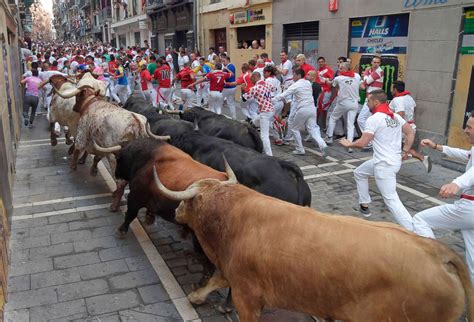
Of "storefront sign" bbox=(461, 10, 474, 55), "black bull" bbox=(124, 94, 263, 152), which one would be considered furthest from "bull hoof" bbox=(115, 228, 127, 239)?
"storefront sign" bbox=(461, 10, 474, 55)

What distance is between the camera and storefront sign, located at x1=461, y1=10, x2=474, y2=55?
878cm

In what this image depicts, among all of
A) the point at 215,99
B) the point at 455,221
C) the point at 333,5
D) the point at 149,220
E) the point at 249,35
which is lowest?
the point at 149,220

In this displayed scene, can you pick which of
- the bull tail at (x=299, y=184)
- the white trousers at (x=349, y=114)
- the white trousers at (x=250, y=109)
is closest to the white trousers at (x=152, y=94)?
the white trousers at (x=250, y=109)

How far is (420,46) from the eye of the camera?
9922mm

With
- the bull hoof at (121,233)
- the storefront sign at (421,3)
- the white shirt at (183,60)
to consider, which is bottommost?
the bull hoof at (121,233)

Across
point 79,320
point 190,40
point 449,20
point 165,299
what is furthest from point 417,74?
point 190,40

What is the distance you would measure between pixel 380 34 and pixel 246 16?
7.78 meters

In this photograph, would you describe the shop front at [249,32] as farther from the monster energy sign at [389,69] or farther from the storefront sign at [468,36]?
the storefront sign at [468,36]

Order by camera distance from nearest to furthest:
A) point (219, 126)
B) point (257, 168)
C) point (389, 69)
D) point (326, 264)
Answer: point (326, 264) → point (257, 168) → point (219, 126) → point (389, 69)

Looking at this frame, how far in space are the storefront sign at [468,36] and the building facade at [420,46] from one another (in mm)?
20

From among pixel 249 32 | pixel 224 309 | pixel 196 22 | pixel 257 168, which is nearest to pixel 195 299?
pixel 224 309

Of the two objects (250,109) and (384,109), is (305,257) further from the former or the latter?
(250,109)

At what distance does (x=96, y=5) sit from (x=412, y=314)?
66.3 metres

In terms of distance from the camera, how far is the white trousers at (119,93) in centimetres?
1684
